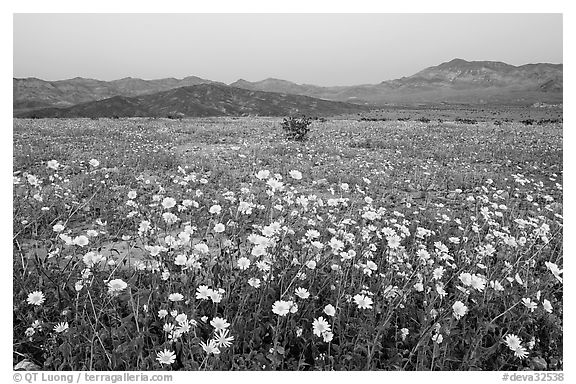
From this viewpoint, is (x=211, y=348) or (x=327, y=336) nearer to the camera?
(x=211, y=348)

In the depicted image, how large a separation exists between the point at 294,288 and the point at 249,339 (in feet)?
1.92

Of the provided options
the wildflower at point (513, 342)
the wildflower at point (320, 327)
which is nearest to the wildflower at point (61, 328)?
the wildflower at point (320, 327)

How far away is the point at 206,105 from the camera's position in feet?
303

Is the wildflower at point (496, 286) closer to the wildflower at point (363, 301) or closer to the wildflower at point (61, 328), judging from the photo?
the wildflower at point (363, 301)

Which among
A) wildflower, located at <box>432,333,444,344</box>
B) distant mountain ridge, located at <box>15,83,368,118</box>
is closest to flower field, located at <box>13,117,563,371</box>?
wildflower, located at <box>432,333,444,344</box>

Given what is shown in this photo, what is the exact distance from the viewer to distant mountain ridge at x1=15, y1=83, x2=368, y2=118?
8462cm

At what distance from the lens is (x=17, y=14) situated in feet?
11.3

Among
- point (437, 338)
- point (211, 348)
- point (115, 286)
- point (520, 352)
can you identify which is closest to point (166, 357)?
point (211, 348)

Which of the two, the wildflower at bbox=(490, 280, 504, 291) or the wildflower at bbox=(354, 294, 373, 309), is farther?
the wildflower at bbox=(490, 280, 504, 291)

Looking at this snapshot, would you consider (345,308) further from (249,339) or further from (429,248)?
(429,248)

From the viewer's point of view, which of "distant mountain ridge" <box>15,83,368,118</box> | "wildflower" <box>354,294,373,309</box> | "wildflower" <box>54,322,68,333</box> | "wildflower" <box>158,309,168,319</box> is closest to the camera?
"wildflower" <box>54,322,68,333</box>

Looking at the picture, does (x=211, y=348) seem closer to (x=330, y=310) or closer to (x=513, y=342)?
(x=330, y=310)

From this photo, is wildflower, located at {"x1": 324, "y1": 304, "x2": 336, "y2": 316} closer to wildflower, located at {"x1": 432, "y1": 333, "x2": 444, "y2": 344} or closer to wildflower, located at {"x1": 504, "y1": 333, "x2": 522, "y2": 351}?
wildflower, located at {"x1": 432, "y1": 333, "x2": 444, "y2": 344}
